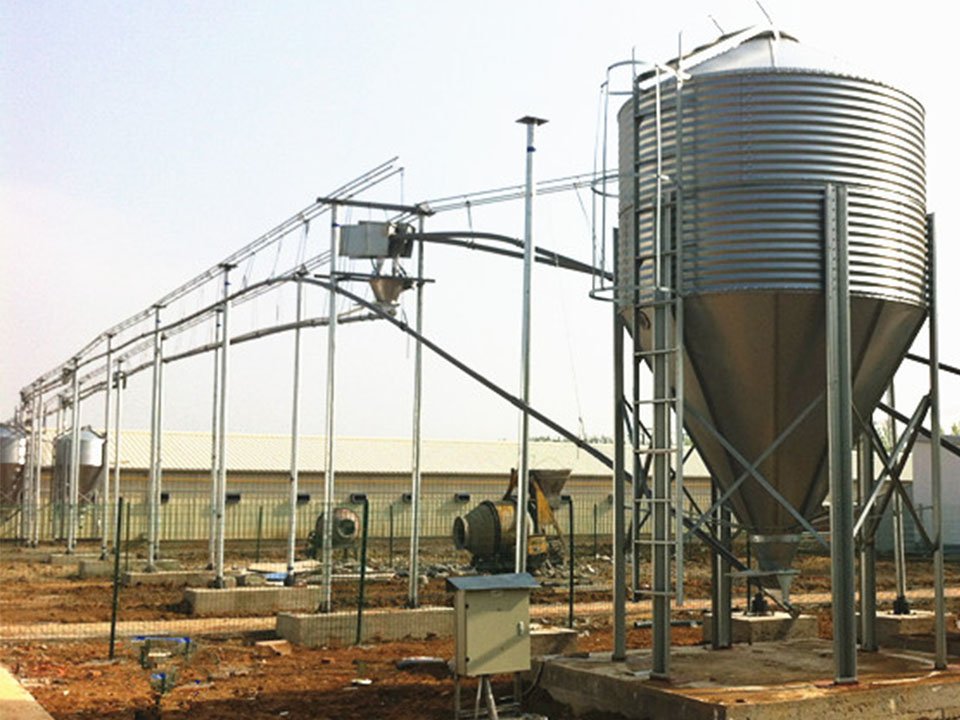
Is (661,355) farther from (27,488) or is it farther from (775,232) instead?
(27,488)

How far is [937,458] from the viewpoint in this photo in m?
13.4

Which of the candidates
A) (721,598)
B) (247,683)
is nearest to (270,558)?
(247,683)

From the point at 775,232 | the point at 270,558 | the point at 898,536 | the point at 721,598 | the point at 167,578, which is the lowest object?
the point at 270,558

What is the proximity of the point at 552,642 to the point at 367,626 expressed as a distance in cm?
494

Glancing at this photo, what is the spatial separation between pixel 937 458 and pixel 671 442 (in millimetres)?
3150

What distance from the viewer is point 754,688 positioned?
460 inches

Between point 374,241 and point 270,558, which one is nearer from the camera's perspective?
point 374,241

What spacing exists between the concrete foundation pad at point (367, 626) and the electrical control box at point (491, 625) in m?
7.59

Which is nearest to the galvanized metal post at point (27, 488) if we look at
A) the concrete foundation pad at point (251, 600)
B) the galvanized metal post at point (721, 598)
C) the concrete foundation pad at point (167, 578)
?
the concrete foundation pad at point (167, 578)

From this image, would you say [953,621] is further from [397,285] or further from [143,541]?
[143,541]

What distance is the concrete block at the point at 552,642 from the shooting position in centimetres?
1490

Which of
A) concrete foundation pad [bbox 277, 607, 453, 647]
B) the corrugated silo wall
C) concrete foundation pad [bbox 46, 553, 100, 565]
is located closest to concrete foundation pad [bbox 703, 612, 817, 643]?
concrete foundation pad [bbox 277, 607, 453, 647]

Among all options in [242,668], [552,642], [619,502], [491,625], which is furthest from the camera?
[242,668]

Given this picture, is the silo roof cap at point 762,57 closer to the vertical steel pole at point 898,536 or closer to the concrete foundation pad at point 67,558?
the vertical steel pole at point 898,536
